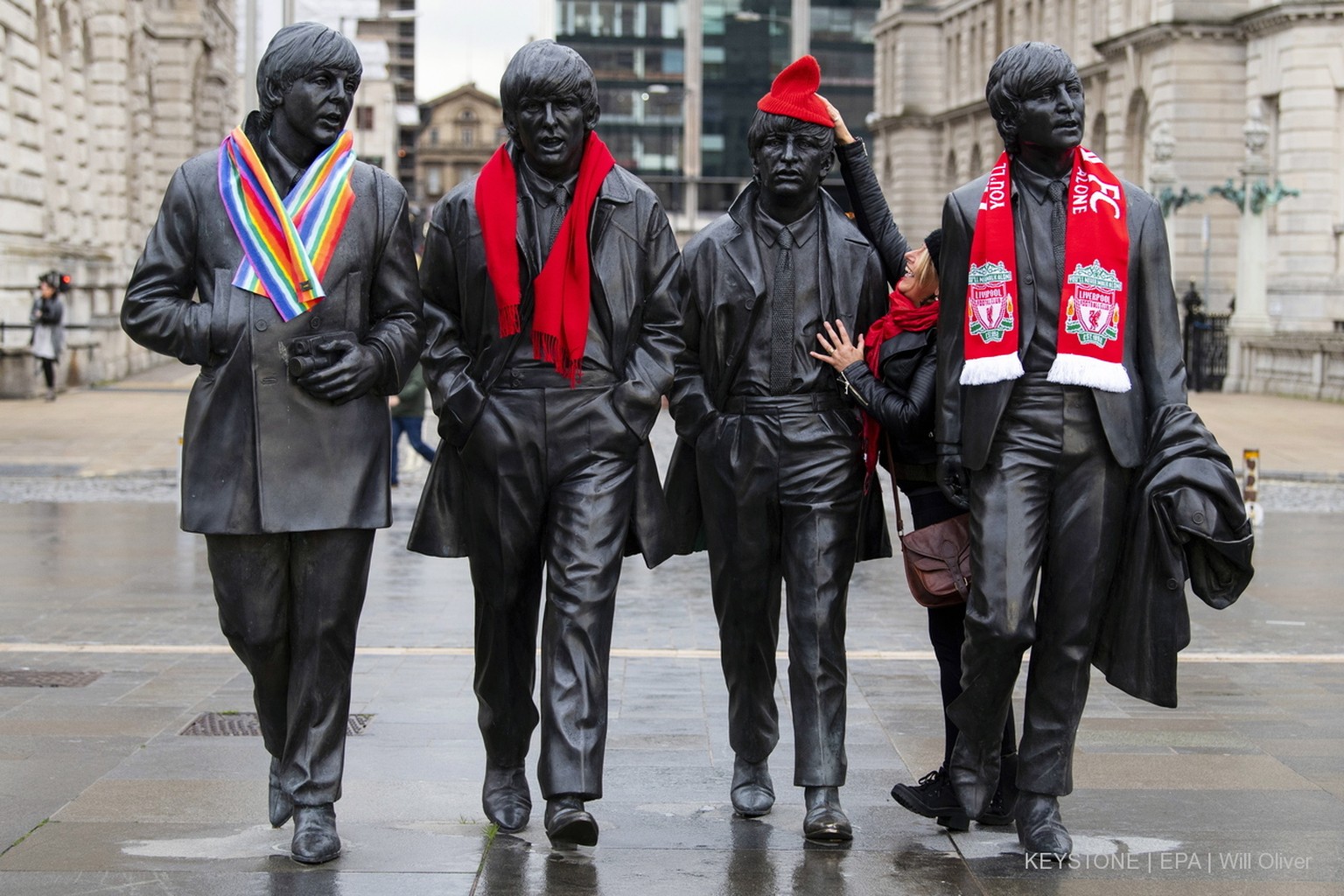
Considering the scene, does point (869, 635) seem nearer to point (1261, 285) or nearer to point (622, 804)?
point (622, 804)

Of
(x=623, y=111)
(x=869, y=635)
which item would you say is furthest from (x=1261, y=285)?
(x=623, y=111)

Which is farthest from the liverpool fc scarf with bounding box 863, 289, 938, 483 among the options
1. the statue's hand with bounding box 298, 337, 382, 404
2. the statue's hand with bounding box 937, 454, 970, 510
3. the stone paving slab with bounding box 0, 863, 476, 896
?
the stone paving slab with bounding box 0, 863, 476, 896

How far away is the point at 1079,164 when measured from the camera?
18.4 feet

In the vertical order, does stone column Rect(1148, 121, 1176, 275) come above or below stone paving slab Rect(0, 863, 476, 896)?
above

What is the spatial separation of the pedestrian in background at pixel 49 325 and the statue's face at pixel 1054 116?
22.8m

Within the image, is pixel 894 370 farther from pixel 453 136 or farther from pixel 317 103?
pixel 453 136

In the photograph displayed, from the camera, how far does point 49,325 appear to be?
87.9ft

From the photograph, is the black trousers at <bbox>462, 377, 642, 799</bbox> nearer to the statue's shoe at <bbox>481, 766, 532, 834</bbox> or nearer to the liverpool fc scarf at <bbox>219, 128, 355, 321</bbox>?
the statue's shoe at <bbox>481, 766, 532, 834</bbox>

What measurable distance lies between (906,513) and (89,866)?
10.00m

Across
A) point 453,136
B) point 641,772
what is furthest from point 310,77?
point 453,136

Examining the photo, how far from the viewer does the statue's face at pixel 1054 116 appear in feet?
18.0

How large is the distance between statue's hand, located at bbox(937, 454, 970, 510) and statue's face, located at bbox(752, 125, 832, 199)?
0.92 metres

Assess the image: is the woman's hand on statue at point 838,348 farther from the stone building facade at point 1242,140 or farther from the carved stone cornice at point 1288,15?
the carved stone cornice at point 1288,15

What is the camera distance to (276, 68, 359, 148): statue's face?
17.6 ft
